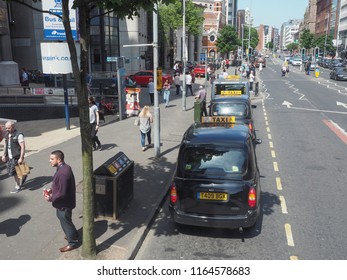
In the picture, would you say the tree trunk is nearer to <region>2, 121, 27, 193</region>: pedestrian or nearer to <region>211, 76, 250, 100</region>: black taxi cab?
<region>2, 121, 27, 193</region>: pedestrian

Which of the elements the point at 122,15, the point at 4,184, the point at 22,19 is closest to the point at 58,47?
the point at 4,184

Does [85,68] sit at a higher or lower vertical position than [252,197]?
higher

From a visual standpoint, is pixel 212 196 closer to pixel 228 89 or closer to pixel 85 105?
pixel 85 105

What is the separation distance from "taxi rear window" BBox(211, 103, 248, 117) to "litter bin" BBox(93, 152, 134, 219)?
20.3 feet

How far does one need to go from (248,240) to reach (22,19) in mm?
40773

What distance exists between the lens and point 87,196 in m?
5.71

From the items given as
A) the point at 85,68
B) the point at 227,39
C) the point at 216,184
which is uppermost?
the point at 227,39

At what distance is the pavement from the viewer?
6.17 meters

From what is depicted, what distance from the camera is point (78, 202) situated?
8078 mm

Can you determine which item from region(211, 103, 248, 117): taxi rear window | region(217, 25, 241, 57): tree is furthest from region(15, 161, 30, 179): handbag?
region(217, 25, 241, 57): tree

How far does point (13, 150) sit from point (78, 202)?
6.84ft

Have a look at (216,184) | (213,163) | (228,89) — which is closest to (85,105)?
(213,163)

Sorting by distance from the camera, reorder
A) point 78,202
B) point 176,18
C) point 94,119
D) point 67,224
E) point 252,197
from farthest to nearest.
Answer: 1. point 176,18
2. point 94,119
3. point 78,202
4. point 252,197
5. point 67,224

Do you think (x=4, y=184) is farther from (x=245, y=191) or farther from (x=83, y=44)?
(x=245, y=191)
